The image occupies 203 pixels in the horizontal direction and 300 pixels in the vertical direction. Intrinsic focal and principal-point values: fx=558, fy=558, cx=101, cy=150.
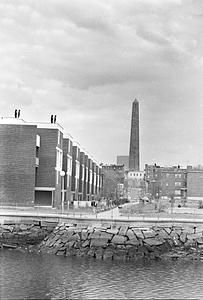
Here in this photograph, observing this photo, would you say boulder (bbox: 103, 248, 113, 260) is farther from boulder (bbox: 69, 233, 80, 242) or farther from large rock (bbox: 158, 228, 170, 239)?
large rock (bbox: 158, 228, 170, 239)

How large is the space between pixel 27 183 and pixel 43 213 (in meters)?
19.8

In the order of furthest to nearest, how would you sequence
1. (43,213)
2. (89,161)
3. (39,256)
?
(89,161), (43,213), (39,256)

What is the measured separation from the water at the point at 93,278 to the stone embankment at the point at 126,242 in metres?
1.70

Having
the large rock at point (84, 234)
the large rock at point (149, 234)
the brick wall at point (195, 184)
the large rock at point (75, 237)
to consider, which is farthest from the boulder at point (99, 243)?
the brick wall at point (195, 184)

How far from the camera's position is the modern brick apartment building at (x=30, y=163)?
71062 millimetres

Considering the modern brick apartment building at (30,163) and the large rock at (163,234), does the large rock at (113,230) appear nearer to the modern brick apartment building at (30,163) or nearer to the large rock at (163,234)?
the large rock at (163,234)

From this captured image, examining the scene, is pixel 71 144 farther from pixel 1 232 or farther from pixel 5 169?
pixel 1 232

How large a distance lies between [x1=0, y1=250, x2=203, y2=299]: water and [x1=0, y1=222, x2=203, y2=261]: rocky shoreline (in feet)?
5.64

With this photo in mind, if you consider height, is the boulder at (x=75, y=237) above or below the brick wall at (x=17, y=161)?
below

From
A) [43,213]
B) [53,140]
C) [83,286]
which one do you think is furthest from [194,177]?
[83,286]

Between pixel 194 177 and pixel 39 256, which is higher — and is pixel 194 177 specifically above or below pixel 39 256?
above

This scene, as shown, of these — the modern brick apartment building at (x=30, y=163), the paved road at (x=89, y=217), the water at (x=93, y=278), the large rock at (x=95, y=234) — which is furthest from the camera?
the modern brick apartment building at (x=30, y=163)

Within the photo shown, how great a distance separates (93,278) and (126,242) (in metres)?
9.91

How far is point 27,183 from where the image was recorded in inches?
2815
